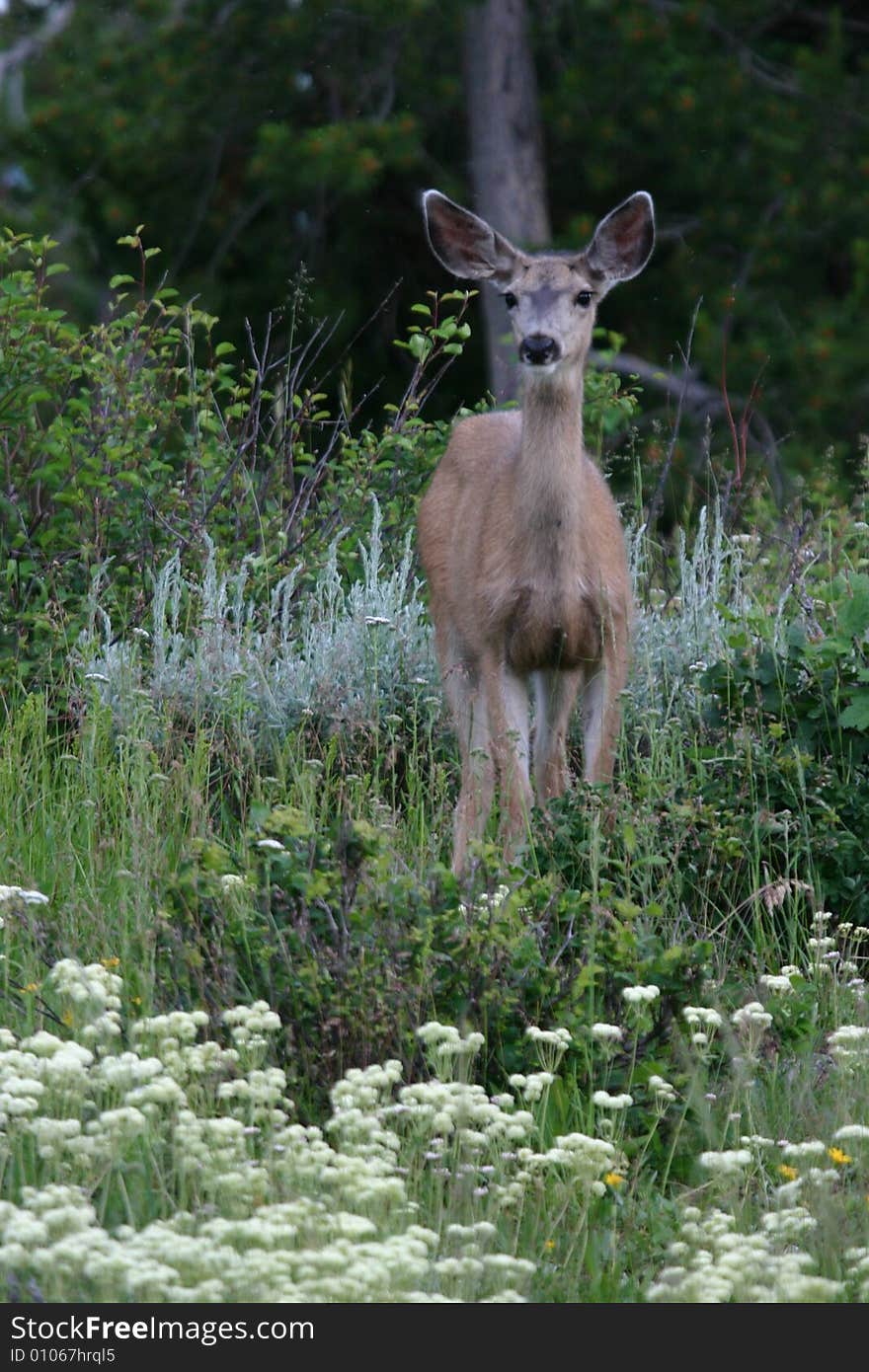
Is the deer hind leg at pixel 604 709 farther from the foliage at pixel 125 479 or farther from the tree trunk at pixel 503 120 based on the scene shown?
the tree trunk at pixel 503 120

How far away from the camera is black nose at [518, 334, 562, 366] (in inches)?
252

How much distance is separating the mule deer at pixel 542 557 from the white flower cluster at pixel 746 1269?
2.51 m

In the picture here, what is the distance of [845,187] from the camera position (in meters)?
14.2

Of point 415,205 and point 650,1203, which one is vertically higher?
point 415,205

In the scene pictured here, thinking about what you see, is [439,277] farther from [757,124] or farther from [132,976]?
[132,976]

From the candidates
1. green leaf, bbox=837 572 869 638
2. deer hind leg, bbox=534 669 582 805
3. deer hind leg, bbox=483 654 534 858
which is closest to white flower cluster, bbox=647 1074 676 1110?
deer hind leg, bbox=483 654 534 858

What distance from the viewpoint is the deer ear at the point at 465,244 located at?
699 cm

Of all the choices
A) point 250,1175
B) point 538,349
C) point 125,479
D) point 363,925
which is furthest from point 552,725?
point 250,1175

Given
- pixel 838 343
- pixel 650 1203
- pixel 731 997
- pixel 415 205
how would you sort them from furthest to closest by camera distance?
pixel 415 205, pixel 838 343, pixel 731 997, pixel 650 1203

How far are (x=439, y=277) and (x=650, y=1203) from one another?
1372 centimetres

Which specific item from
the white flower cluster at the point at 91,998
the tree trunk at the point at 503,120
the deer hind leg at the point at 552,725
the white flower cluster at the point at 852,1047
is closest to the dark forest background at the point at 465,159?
Answer: the tree trunk at the point at 503,120

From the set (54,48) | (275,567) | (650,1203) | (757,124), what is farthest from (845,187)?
(650,1203)

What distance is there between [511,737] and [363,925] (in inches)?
53.7

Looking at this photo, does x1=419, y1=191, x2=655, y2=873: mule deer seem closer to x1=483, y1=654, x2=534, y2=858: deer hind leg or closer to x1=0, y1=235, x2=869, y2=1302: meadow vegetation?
x1=483, y1=654, x2=534, y2=858: deer hind leg
